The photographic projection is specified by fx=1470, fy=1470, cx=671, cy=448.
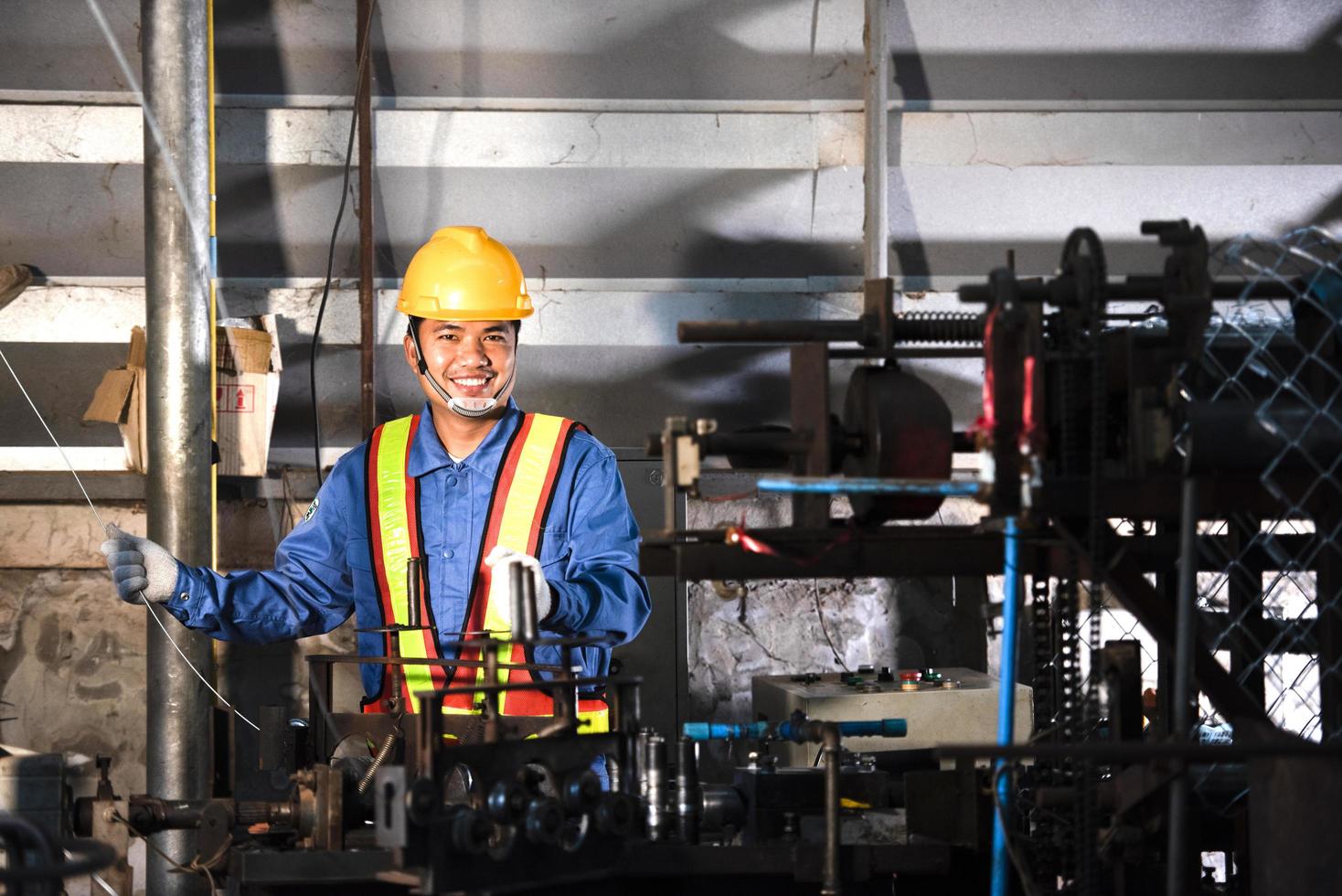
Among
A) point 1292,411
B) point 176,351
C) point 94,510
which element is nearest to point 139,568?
point 176,351

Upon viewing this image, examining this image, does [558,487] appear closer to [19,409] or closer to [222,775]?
[222,775]

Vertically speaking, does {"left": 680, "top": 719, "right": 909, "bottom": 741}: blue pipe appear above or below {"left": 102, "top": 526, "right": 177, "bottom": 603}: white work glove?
below

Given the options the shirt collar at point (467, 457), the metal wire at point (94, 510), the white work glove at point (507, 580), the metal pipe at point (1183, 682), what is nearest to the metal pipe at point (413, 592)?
the white work glove at point (507, 580)

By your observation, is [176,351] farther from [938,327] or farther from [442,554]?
[938,327]

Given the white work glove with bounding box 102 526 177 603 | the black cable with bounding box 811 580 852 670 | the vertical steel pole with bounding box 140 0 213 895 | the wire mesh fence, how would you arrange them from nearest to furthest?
the wire mesh fence → the white work glove with bounding box 102 526 177 603 → the vertical steel pole with bounding box 140 0 213 895 → the black cable with bounding box 811 580 852 670

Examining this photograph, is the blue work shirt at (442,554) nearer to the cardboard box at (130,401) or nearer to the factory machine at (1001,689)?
the factory machine at (1001,689)

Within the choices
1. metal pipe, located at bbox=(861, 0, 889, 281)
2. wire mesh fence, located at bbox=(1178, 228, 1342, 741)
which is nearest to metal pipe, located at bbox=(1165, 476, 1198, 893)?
wire mesh fence, located at bbox=(1178, 228, 1342, 741)

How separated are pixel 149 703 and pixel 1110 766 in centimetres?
255

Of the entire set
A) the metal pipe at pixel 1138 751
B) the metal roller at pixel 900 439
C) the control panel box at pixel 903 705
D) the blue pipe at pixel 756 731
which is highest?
the metal roller at pixel 900 439

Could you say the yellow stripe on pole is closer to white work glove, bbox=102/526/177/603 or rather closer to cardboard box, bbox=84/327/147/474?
white work glove, bbox=102/526/177/603

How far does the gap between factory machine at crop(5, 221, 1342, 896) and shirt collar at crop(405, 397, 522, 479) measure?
2.67ft

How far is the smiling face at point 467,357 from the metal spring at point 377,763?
91 centimetres

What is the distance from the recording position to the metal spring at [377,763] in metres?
2.55

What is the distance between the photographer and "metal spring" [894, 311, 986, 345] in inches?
90.3
